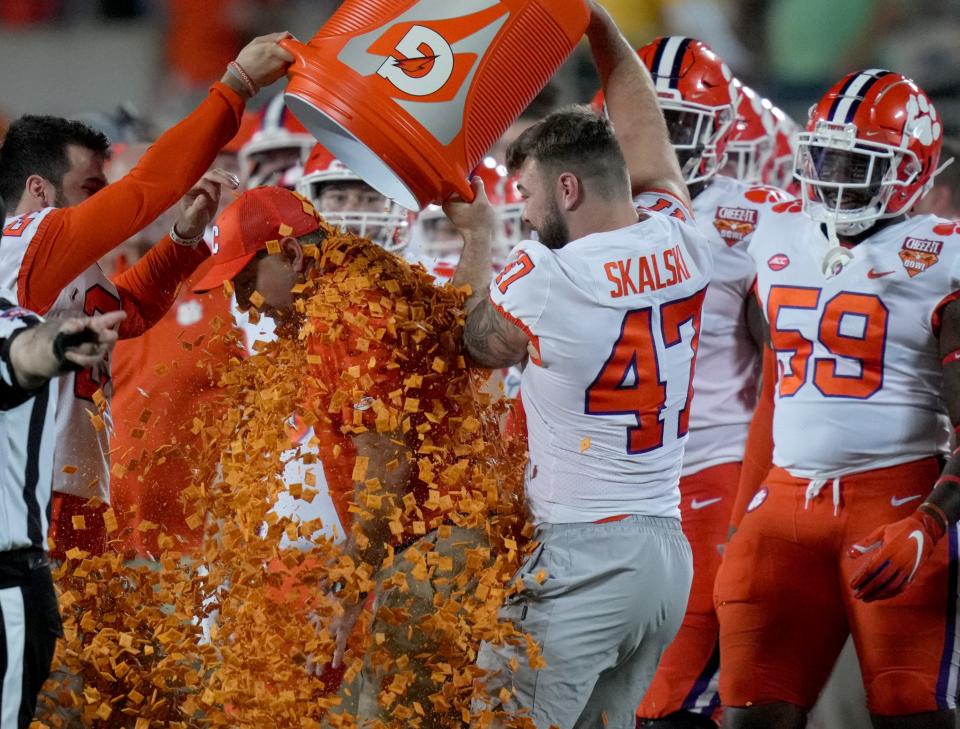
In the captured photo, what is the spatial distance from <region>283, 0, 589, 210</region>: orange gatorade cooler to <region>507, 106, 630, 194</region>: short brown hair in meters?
0.13

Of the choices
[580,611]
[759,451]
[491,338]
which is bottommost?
[580,611]

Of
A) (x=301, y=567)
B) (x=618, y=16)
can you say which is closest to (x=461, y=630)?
(x=301, y=567)

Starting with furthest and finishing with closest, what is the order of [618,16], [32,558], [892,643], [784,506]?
[618,16] < [784,506] < [892,643] < [32,558]

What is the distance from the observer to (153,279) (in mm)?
3713

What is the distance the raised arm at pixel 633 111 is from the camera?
11.3 feet

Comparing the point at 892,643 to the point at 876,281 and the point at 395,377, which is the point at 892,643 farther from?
the point at 395,377

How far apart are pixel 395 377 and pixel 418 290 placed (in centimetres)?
24

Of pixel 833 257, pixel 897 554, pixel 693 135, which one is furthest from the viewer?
pixel 693 135

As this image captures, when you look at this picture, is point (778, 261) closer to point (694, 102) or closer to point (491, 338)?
point (694, 102)

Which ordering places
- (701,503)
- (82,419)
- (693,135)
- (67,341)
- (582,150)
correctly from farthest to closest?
(693,135), (701,503), (82,419), (582,150), (67,341)

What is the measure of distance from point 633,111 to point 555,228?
1.86 feet

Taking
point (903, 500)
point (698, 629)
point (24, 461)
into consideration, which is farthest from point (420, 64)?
point (698, 629)

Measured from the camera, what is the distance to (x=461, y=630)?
3.00 m

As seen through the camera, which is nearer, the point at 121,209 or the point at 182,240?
the point at 121,209
